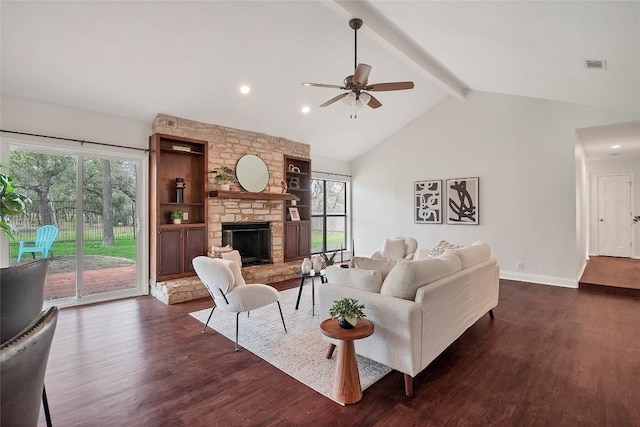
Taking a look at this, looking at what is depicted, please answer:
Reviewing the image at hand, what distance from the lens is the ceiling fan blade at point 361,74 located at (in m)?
3.04

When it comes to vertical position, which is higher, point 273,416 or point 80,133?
point 80,133

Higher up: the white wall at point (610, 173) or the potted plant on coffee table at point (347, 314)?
the white wall at point (610, 173)

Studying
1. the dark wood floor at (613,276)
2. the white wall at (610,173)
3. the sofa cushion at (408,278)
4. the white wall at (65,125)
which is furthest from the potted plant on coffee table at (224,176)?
the white wall at (610,173)

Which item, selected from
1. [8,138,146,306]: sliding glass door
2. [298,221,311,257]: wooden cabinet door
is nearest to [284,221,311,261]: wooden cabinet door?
[298,221,311,257]: wooden cabinet door

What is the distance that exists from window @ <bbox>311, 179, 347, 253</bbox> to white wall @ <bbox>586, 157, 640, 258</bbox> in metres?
6.53

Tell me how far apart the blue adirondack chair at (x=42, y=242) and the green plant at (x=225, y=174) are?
2.34 meters

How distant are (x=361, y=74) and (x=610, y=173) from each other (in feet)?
27.7

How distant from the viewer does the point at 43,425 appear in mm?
1972

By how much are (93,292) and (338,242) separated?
18.4 ft

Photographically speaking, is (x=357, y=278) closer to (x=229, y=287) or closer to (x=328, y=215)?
(x=229, y=287)

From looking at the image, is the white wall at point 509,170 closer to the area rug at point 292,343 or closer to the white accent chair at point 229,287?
the area rug at point 292,343

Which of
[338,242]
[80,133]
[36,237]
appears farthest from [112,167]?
[338,242]

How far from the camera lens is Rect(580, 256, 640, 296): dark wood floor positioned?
16.1 feet

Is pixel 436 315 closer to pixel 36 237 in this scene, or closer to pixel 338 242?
pixel 36 237
